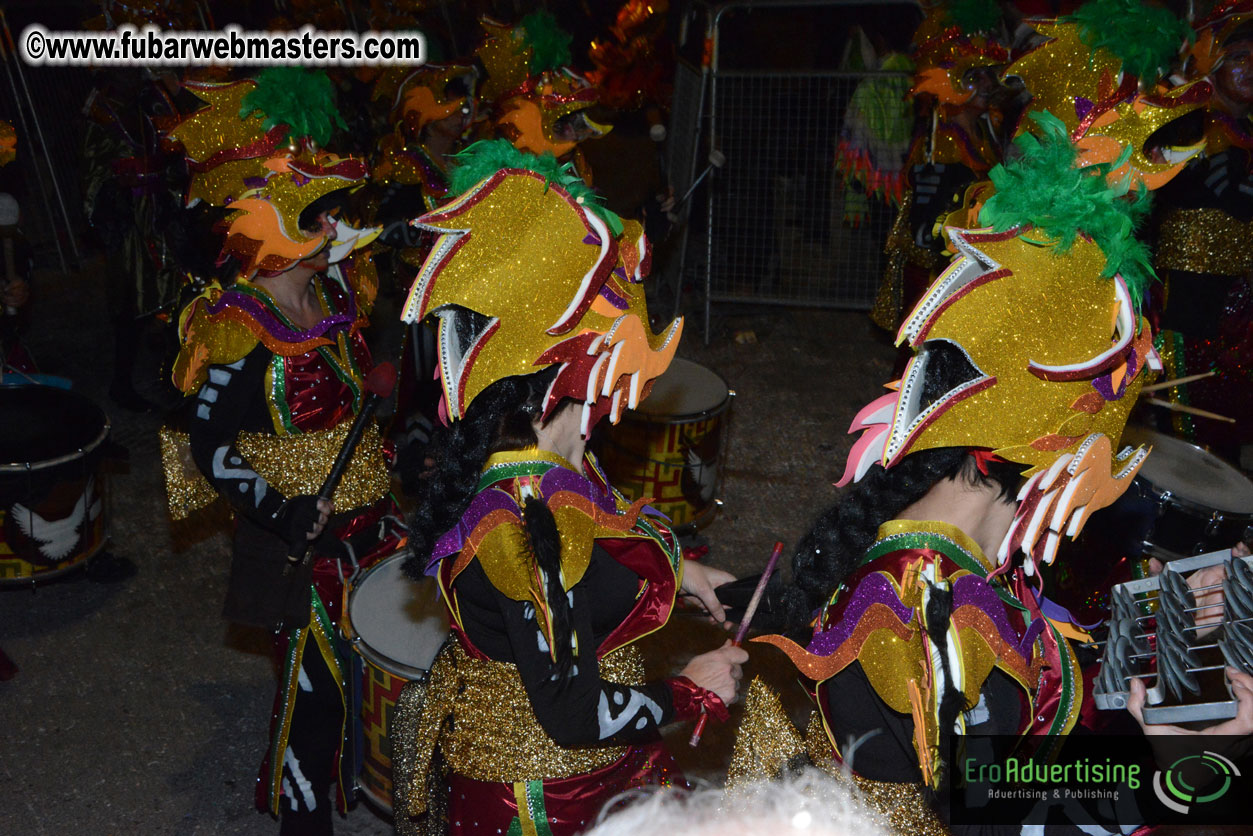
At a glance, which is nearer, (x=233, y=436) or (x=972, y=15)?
(x=233, y=436)

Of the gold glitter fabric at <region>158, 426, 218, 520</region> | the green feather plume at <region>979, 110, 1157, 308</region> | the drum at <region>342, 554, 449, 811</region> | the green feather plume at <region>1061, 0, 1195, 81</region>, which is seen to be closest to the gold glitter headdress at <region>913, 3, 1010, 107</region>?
the green feather plume at <region>1061, 0, 1195, 81</region>

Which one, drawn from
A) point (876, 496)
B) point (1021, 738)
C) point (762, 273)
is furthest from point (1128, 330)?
point (762, 273)

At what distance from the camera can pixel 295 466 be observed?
9.93 ft

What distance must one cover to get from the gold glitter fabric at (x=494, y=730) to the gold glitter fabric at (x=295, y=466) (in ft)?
3.53

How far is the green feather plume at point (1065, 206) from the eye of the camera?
5.69 ft

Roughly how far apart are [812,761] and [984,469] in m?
0.67

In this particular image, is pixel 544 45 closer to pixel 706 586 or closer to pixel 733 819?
pixel 706 586

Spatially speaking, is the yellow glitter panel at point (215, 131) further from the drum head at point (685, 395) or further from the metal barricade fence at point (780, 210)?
the metal barricade fence at point (780, 210)

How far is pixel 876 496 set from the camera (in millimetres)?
1965

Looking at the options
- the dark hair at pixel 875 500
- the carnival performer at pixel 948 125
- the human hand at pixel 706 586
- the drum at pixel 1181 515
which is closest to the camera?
the dark hair at pixel 875 500

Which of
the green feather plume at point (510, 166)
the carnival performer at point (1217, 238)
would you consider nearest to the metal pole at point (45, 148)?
the green feather plume at point (510, 166)

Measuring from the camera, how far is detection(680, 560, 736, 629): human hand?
2455mm

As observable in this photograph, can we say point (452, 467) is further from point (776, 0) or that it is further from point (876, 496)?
point (776, 0)

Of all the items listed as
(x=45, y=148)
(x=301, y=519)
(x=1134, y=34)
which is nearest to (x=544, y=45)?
(x=1134, y=34)
